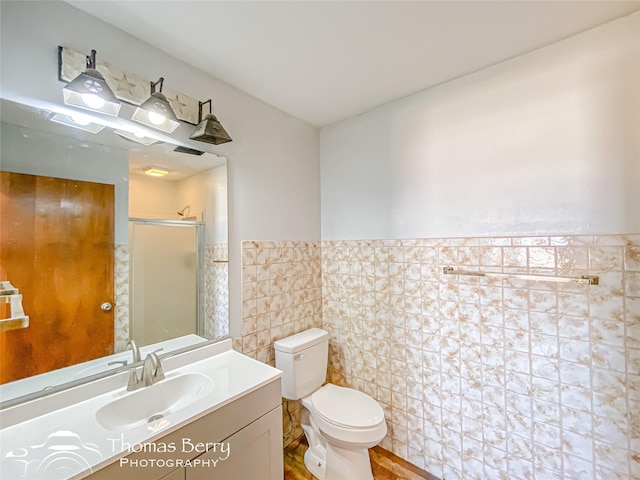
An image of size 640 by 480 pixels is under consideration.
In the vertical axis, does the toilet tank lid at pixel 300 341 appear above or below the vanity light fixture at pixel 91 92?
below

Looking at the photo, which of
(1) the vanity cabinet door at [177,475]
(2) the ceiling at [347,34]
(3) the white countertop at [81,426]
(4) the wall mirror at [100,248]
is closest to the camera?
→ (3) the white countertop at [81,426]

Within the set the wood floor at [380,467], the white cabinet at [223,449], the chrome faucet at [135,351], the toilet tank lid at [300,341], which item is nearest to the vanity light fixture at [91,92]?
the chrome faucet at [135,351]

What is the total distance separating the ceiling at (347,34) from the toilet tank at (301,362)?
166cm

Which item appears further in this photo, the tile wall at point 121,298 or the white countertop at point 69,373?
the tile wall at point 121,298

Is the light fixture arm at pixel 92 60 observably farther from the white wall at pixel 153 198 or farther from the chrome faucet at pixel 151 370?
the chrome faucet at pixel 151 370

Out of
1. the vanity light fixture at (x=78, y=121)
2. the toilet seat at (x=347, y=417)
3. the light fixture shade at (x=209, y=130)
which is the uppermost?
the light fixture shade at (x=209, y=130)

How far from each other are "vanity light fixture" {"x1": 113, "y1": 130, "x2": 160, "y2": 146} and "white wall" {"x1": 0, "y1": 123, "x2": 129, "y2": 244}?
72 millimetres

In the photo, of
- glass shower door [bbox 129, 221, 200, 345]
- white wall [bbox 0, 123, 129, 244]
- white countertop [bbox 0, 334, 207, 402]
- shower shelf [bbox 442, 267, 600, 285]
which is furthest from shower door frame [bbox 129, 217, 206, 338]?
shower shelf [bbox 442, 267, 600, 285]

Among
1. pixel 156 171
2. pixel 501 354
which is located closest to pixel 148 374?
pixel 156 171

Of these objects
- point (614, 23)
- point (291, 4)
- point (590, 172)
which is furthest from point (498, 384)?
point (291, 4)

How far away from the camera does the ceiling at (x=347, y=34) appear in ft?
3.70

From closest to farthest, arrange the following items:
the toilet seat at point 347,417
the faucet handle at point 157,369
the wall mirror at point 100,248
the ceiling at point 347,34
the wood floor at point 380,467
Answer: the wall mirror at point 100,248 < the ceiling at point 347,34 < the faucet handle at point 157,369 < the toilet seat at point 347,417 < the wood floor at point 380,467

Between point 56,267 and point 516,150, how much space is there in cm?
222

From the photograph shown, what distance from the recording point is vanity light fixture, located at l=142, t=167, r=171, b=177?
53.2 inches
